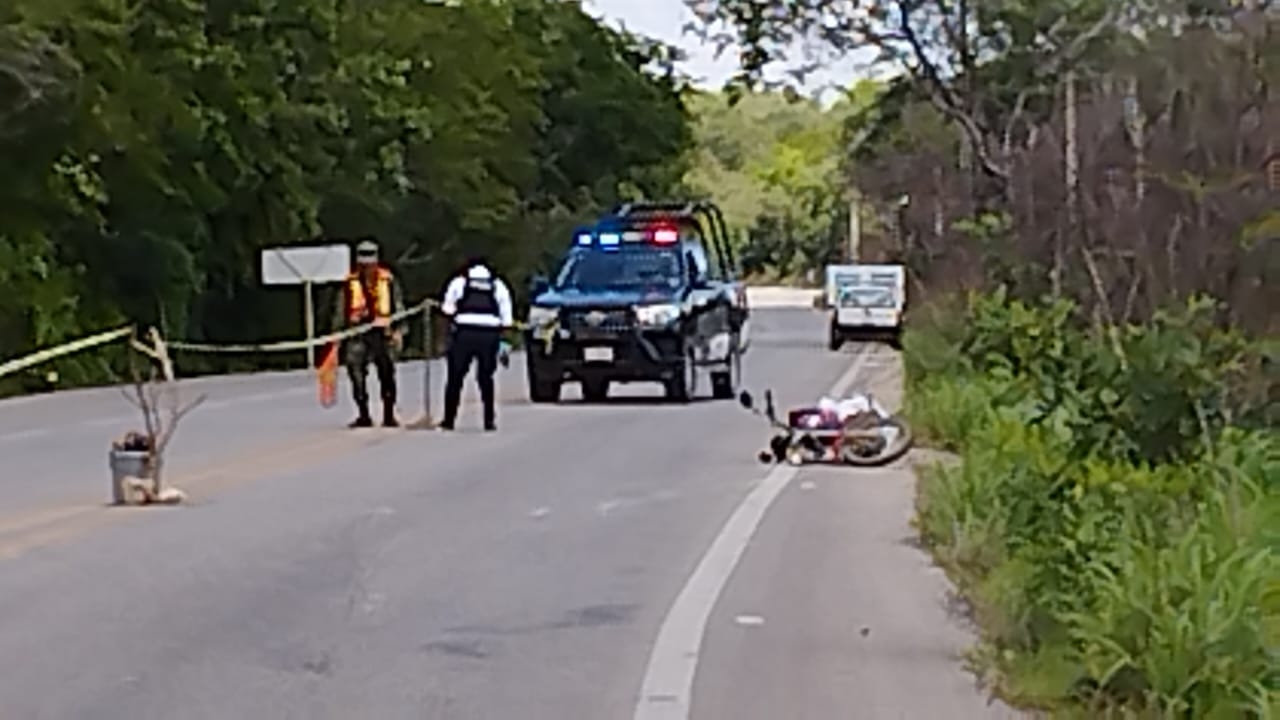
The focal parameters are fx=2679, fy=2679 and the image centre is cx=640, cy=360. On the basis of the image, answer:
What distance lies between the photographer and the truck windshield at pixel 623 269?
31344 millimetres

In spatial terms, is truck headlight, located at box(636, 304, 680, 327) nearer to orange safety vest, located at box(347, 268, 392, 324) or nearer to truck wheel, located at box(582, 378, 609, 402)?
truck wheel, located at box(582, 378, 609, 402)

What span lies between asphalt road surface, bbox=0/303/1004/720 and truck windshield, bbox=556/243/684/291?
25.3ft

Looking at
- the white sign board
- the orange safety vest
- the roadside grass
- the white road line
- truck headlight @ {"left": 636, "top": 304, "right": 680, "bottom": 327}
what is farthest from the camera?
the white sign board

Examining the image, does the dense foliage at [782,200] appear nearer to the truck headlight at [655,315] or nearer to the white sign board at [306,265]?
the white sign board at [306,265]

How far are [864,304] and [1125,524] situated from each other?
155 ft

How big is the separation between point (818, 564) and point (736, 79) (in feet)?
95.9

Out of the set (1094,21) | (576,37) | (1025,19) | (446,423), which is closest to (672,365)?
(446,423)

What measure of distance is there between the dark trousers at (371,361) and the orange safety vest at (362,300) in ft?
0.60

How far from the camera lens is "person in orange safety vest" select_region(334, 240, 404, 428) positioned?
25891 mm

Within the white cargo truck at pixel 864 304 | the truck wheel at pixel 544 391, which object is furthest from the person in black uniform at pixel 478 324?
the white cargo truck at pixel 864 304

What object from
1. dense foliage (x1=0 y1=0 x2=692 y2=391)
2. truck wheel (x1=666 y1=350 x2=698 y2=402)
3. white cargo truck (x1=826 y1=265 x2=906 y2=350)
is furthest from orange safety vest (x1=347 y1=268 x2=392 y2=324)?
white cargo truck (x1=826 y1=265 x2=906 y2=350)

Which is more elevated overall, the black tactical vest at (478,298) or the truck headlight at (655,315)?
the black tactical vest at (478,298)

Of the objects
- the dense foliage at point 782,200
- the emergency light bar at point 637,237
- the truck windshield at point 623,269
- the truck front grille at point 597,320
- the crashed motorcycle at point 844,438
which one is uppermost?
the emergency light bar at point 637,237

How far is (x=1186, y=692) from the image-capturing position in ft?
28.6
